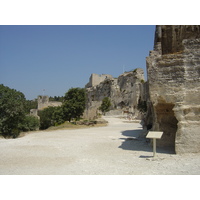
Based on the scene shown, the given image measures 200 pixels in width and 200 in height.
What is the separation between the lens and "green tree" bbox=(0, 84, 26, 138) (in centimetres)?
1795

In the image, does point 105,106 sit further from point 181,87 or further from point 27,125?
point 181,87

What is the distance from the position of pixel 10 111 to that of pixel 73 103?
10261mm

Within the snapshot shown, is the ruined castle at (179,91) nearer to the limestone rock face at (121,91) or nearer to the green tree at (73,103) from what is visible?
the green tree at (73,103)

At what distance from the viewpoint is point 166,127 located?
10586mm

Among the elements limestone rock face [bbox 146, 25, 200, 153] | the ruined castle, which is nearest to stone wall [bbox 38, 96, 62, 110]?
the ruined castle

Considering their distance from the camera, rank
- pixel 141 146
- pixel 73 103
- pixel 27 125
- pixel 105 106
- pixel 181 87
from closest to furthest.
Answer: pixel 181 87 < pixel 141 146 < pixel 27 125 < pixel 73 103 < pixel 105 106

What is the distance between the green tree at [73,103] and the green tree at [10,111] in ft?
26.0

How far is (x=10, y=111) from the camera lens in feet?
59.2

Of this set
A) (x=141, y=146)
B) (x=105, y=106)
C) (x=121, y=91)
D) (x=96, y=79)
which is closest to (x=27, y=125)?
(x=141, y=146)

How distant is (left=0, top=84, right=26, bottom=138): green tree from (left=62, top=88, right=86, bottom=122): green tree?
792 centimetres

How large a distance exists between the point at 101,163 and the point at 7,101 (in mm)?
13675

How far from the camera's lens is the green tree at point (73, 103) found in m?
27.1

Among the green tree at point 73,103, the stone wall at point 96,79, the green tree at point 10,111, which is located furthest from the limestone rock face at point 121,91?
the green tree at point 10,111

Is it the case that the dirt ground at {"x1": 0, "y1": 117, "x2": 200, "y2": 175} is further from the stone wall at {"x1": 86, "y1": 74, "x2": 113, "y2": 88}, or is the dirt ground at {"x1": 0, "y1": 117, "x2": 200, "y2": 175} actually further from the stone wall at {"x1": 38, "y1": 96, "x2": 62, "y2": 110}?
the stone wall at {"x1": 86, "y1": 74, "x2": 113, "y2": 88}
